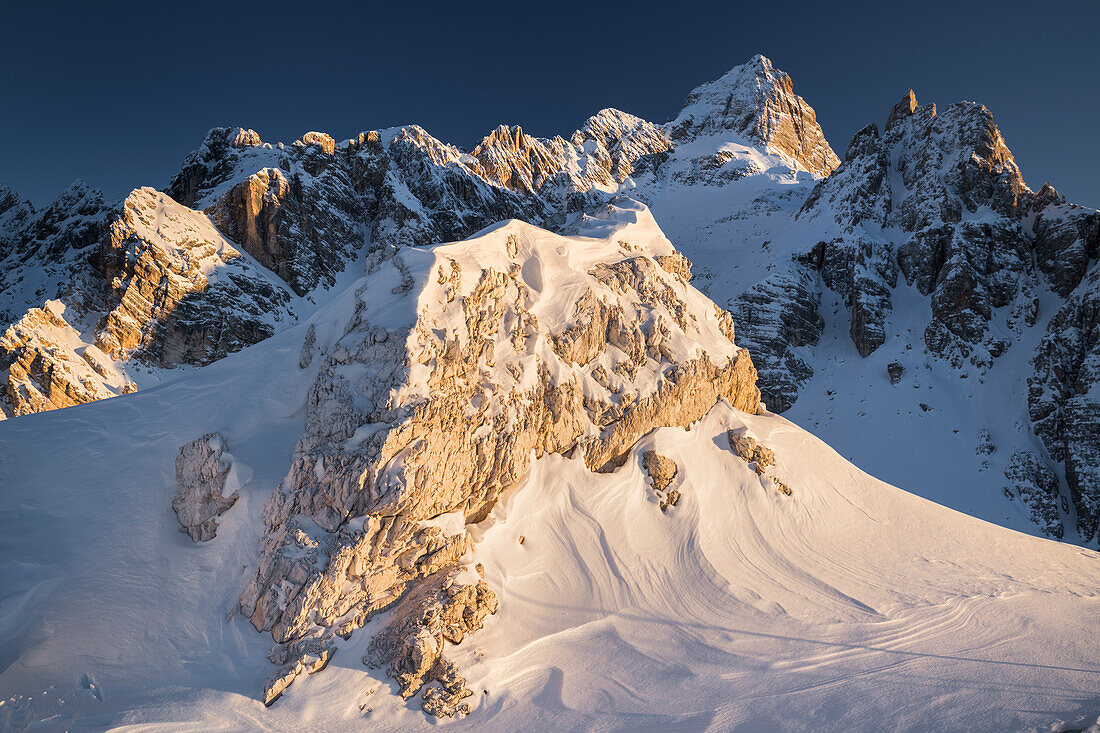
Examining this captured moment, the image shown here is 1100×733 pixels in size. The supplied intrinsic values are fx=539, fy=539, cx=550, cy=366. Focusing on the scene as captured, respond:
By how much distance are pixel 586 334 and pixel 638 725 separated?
8.76 meters

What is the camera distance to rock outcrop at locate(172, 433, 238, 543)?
10.5 m

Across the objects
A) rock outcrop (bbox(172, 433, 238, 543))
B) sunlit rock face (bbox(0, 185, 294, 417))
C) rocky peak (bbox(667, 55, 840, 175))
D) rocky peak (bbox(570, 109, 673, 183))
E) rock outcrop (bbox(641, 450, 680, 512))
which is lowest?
rock outcrop (bbox(172, 433, 238, 543))

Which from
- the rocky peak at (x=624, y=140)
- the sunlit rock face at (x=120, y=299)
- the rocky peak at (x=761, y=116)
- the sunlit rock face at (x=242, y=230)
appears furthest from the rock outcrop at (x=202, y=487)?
the rocky peak at (x=761, y=116)

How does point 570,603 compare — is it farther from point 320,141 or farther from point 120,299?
point 320,141

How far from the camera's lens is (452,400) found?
11.2 metres

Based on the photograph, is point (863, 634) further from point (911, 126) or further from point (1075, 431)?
point (911, 126)

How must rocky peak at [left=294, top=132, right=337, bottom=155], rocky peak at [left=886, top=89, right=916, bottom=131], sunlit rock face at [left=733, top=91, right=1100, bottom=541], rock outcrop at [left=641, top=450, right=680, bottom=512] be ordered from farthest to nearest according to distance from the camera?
1. rocky peak at [left=294, top=132, right=337, bottom=155]
2. rocky peak at [left=886, top=89, right=916, bottom=131]
3. sunlit rock face at [left=733, top=91, right=1100, bottom=541]
4. rock outcrop at [left=641, top=450, right=680, bottom=512]

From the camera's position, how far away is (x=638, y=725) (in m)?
8.74

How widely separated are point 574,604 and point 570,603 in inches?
3.3

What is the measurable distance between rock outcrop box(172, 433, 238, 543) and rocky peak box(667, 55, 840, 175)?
283 feet

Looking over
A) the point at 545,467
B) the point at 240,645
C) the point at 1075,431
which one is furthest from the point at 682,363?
the point at 1075,431

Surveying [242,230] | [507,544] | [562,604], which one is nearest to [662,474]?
[562,604]

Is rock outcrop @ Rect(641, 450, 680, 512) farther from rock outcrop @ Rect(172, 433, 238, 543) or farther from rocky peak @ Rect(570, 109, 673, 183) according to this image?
rocky peak @ Rect(570, 109, 673, 183)

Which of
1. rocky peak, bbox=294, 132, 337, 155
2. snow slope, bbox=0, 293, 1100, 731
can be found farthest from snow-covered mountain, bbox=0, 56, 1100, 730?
rocky peak, bbox=294, 132, 337, 155
